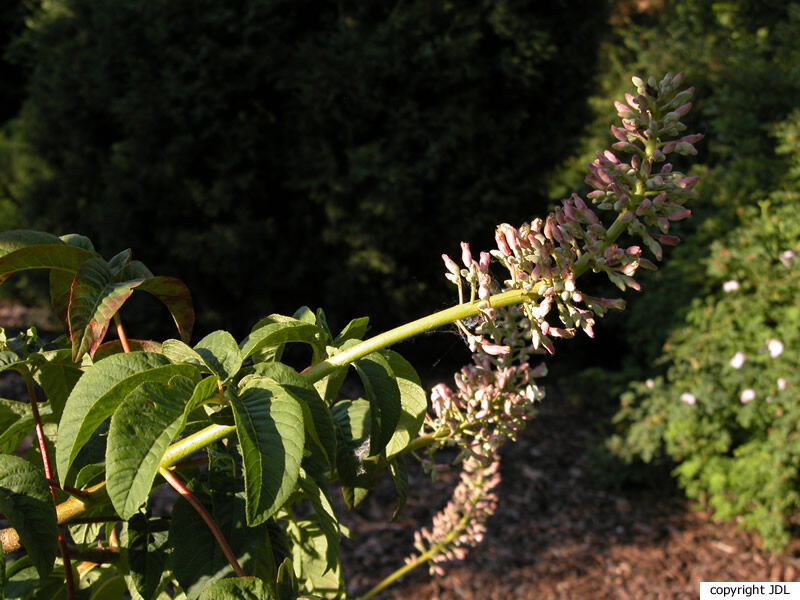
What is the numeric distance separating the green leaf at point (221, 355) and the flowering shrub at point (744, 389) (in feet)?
12.3

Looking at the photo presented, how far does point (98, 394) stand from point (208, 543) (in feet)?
0.71

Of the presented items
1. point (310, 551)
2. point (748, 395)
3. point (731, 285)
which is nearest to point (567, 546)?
point (748, 395)

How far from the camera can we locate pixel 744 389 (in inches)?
160

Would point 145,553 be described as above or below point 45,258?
below

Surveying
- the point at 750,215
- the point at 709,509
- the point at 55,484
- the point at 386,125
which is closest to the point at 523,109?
the point at 386,125

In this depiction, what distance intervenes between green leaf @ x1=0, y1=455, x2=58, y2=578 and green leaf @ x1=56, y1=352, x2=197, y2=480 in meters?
0.06

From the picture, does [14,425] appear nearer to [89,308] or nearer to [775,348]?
[89,308]

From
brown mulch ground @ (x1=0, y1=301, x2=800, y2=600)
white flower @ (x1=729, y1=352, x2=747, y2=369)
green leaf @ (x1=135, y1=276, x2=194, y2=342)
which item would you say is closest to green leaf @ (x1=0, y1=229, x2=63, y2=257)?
green leaf @ (x1=135, y1=276, x2=194, y2=342)

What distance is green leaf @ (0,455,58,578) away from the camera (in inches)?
25.8

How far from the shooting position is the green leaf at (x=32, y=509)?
655 millimetres

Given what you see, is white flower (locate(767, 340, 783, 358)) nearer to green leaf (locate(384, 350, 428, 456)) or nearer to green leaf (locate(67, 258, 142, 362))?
green leaf (locate(384, 350, 428, 456))

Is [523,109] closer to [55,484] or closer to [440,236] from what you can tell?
[440,236]

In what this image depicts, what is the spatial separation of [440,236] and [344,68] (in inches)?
55.5

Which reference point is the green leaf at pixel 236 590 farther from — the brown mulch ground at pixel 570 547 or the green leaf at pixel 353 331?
the brown mulch ground at pixel 570 547
